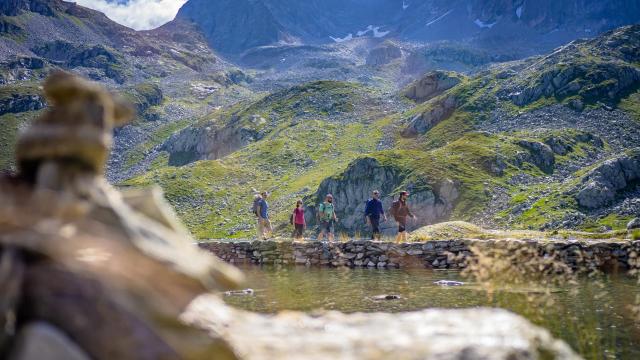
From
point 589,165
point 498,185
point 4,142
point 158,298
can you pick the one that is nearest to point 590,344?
point 158,298

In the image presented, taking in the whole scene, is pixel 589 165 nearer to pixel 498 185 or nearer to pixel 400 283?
pixel 498 185

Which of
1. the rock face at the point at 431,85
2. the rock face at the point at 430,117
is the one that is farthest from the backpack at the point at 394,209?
the rock face at the point at 431,85

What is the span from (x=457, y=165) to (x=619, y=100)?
43796 mm

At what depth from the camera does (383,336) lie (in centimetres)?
598

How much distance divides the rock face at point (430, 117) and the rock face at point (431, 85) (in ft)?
82.1

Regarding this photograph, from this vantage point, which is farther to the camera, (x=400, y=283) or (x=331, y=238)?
(x=331, y=238)

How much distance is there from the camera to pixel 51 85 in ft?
16.5

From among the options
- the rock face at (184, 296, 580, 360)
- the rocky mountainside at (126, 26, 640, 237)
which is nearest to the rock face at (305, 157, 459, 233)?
the rocky mountainside at (126, 26, 640, 237)

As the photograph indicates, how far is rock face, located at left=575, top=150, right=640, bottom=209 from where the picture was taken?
2466 inches

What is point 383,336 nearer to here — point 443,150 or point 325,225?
point 325,225

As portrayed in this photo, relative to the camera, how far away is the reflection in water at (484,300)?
12242mm

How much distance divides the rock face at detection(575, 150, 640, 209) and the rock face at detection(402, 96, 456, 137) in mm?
43947

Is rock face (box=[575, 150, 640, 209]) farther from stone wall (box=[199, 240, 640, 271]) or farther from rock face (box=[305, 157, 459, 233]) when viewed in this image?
stone wall (box=[199, 240, 640, 271])

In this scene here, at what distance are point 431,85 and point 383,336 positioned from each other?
464ft
